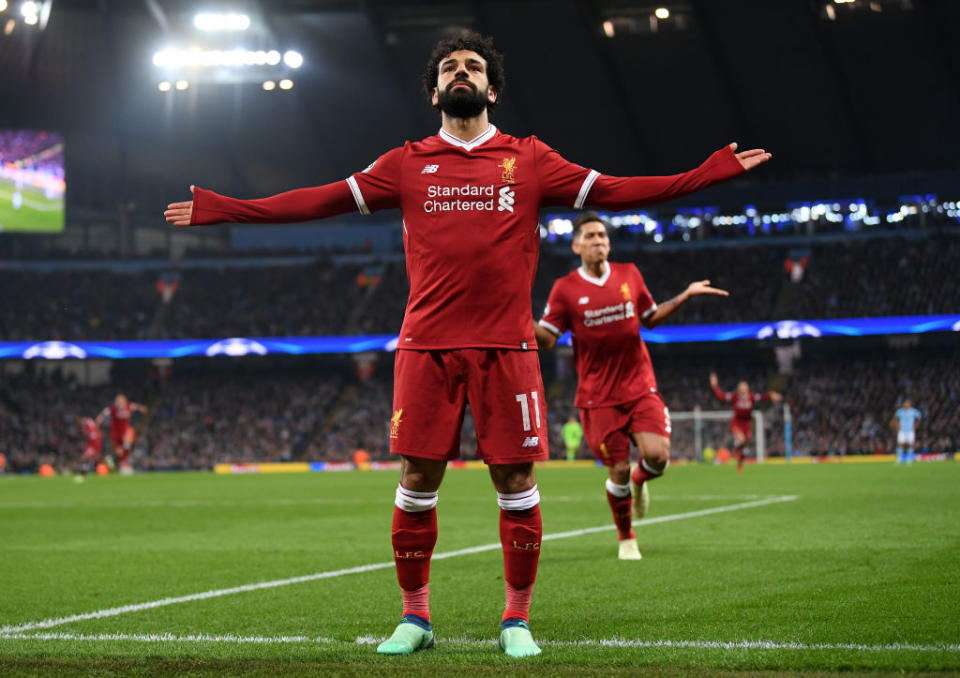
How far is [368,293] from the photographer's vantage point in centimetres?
4581

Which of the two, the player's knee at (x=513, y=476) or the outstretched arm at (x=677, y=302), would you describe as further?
the outstretched arm at (x=677, y=302)

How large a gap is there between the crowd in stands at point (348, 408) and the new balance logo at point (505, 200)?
1307 inches

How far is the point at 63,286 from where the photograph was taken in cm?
4622

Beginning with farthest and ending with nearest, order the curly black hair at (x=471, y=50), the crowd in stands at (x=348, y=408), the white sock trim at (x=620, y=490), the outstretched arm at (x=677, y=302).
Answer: the crowd in stands at (x=348, y=408) → the white sock trim at (x=620, y=490) → the outstretched arm at (x=677, y=302) → the curly black hair at (x=471, y=50)

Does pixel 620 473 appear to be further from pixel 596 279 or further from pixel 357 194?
pixel 357 194

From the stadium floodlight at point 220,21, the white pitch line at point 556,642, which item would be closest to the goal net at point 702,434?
the stadium floodlight at point 220,21

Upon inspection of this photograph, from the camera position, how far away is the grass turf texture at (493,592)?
14.1ft

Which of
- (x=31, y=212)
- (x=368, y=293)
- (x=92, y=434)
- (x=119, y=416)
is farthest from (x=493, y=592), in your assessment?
(x=368, y=293)

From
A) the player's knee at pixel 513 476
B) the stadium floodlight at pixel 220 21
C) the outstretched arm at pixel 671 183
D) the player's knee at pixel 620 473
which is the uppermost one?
the stadium floodlight at pixel 220 21

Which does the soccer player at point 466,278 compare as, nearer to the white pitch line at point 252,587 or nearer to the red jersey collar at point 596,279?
the white pitch line at point 252,587

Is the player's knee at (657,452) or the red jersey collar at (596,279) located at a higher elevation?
the red jersey collar at (596,279)

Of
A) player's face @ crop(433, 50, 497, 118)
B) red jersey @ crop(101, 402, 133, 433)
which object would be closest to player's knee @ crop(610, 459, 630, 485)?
player's face @ crop(433, 50, 497, 118)

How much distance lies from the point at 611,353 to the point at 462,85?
169 inches

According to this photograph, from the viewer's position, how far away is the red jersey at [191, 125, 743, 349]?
4820 millimetres
